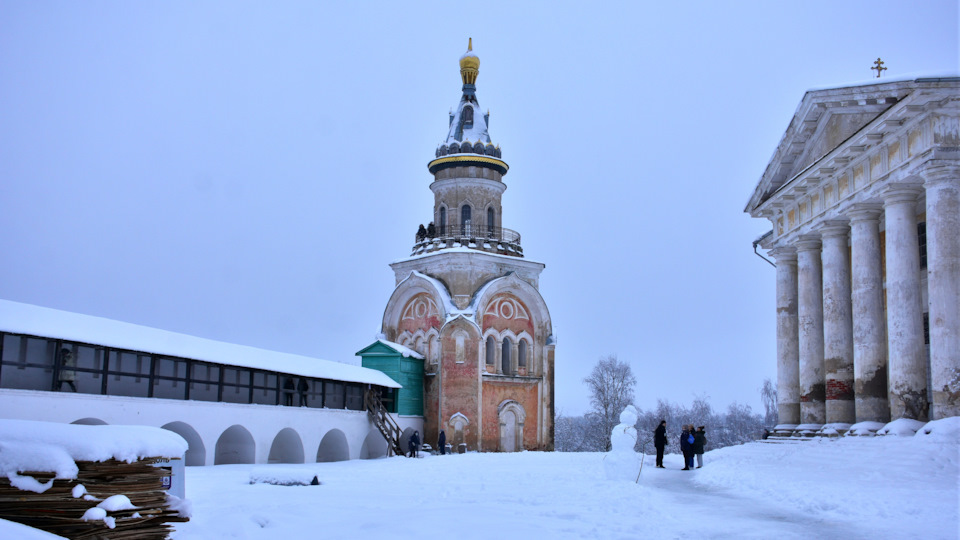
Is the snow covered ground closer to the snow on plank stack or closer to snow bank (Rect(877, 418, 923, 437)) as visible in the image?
snow bank (Rect(877, 418, 923, 437))

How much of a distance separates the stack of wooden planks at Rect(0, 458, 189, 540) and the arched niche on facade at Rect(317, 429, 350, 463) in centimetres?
2119

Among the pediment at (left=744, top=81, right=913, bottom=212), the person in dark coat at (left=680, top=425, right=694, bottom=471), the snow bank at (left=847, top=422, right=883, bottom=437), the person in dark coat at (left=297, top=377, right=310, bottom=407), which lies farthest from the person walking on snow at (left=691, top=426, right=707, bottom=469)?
the person in dark coat at (left=297, top=377, right=310, bottom=407)

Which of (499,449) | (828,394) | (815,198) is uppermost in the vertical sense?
(815,198)

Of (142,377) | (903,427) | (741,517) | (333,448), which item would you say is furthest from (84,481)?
(333,448)

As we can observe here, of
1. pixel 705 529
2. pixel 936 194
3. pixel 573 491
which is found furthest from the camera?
pixel 936 194

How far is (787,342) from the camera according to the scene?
21578 mm

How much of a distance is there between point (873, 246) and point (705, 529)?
10.5m

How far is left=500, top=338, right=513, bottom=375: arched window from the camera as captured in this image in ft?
119

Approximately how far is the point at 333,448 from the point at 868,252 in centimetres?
1791

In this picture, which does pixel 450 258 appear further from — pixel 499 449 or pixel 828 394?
pixel 828 394

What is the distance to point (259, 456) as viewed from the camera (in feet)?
76.0

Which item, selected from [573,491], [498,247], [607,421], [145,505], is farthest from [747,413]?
[145,505]

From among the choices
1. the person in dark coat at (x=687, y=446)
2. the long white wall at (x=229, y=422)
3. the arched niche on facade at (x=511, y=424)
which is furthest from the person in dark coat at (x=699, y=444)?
the arched niche on facade at (x=511, y=424)

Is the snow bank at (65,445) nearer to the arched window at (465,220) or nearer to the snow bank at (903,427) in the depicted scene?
the snow bank at (903,427)
